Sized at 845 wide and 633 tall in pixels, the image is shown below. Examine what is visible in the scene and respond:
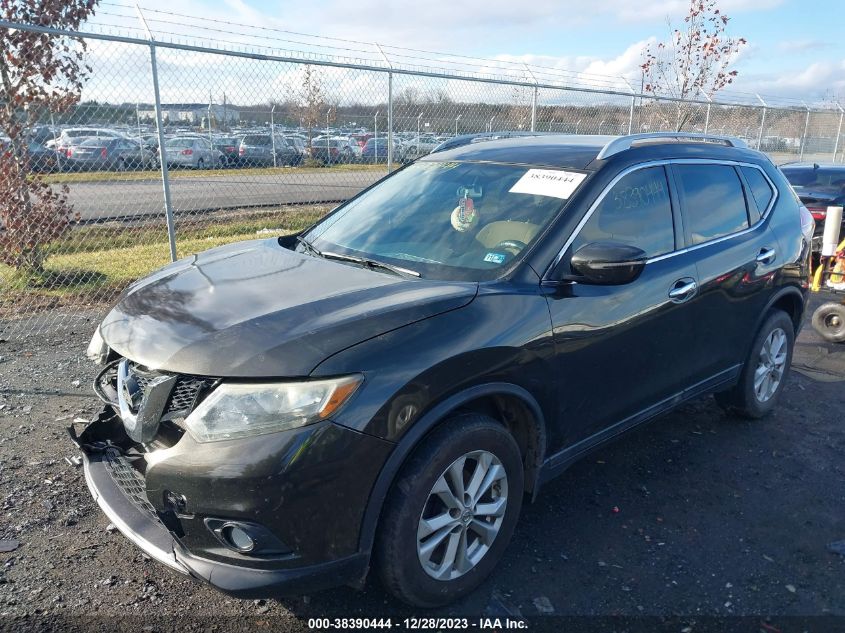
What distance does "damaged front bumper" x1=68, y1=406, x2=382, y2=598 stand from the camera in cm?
225

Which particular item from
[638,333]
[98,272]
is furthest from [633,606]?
[98,272]

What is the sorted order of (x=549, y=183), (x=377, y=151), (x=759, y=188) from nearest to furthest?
(x=549, y=183), (x=759, y=188), (x=377, y=151)

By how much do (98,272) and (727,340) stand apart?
22.0 ft

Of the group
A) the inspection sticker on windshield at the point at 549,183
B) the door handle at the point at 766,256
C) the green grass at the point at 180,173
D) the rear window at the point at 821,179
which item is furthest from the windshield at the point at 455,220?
the rear window at the point at 821,179

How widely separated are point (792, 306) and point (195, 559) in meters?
4.38

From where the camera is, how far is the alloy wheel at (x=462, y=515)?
2596mm

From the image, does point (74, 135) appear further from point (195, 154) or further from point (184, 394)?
A: point (184, 394)

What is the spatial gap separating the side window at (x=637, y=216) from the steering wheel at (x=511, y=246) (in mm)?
253

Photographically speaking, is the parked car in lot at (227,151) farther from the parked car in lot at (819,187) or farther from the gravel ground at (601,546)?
the parked car in lot at (819,187)

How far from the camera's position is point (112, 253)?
8.58 meters

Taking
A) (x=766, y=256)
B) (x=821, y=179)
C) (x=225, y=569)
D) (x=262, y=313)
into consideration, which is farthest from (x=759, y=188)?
(x=821, y=179)

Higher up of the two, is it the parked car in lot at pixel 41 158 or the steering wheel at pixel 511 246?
the parked car in lot at pixel 41 158

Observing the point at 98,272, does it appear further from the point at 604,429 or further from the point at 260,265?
the point at 604,429

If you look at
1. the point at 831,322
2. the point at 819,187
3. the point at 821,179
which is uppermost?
the point at 821,179
